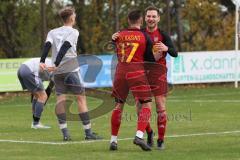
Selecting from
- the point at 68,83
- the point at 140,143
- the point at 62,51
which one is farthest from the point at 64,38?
the point at 140,143

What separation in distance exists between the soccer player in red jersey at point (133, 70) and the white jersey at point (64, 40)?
1.48 metres

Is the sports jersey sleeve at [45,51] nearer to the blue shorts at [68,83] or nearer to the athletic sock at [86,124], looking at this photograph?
the blue shorts at [68,83]

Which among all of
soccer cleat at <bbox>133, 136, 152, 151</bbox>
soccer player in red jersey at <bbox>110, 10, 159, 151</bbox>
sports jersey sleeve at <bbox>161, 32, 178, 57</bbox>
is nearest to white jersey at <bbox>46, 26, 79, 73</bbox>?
soccer player in red jersey at <bbox>110, 10, 159, 151</bbox>

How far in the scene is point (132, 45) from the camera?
11.2 m

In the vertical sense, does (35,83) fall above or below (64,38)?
below

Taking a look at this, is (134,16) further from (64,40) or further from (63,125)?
(63,125)

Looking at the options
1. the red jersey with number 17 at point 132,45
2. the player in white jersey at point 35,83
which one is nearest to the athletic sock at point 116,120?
the red jersey with number 17 at point 132,45

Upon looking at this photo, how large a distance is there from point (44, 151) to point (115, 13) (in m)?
22.7

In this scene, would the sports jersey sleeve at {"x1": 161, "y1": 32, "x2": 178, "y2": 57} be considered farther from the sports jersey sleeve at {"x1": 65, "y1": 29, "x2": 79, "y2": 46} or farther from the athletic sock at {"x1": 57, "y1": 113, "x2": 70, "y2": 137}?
Result: the athletic sock at {"x1": 57, "y1": 113, "x2": 70, "y2": 137}

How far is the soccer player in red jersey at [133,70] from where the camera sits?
36.9 ft

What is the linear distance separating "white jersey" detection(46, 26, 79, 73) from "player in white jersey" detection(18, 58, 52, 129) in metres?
2.65

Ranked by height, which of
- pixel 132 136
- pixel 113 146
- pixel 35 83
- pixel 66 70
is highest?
pixel 66 70

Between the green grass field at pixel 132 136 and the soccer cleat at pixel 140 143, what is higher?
the soccer cleat at pixel 140 143

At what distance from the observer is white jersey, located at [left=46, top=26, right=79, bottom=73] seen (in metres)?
12.7
